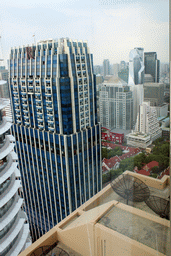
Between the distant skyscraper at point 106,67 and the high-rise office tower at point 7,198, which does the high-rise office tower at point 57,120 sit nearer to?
the high-rise office tower at point 7,198

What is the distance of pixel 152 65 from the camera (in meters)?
0.69

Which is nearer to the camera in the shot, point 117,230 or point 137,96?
point 137,96

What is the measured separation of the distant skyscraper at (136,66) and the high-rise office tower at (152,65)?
2 centimetres

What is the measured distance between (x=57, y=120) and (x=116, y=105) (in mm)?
5184

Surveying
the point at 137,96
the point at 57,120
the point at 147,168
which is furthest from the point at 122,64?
the point at 57,120

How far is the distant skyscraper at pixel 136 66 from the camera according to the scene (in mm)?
729

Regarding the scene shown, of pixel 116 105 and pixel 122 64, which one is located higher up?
pixel 122 64

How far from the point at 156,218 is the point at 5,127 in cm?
161

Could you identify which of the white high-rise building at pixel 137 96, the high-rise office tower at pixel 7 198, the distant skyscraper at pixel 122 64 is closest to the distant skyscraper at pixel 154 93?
the white high-rise building at pixel 137 96

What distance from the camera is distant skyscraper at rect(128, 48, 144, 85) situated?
2.39 ft

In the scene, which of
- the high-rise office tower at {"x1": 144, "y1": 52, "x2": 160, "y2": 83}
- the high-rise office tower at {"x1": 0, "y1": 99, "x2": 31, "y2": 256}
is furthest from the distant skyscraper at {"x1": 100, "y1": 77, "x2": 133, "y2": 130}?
the high-rise office tower at {"x1": 0, "y1": 99, "x2": 31, "y2": 256}

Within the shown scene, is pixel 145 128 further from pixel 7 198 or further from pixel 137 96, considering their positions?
pixel 7 198

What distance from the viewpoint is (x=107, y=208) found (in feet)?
3.44

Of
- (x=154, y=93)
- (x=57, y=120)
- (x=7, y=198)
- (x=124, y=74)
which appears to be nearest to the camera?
(x=154, y=93)
